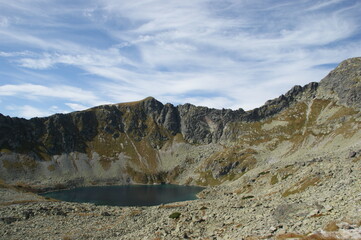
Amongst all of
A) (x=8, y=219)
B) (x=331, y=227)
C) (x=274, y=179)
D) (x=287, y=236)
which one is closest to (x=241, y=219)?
(x=287, y=236)

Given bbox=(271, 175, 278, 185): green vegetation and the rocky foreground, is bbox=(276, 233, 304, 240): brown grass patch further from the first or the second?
bbox=(271, 175, 278, 185): green vegetation

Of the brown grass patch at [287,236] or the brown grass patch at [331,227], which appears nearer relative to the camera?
the brown grass patch at [331,227]

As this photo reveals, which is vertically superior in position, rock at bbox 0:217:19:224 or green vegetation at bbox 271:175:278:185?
green vegetation at bbox 271:175:278:185

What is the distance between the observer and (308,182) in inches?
2291

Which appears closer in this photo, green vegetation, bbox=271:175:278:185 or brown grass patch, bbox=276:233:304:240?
brown grass patch, bbox=276:233:304:240

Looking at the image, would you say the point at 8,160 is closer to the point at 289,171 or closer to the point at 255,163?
the point at 255,163

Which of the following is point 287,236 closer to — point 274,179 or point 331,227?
point 331,227

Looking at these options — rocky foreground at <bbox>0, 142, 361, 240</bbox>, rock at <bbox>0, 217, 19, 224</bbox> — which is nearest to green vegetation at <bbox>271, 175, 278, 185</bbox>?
rocky foreground at <bbox>0, 142, 361, 240</bbox>

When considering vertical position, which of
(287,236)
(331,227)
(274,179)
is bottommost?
(274,179)

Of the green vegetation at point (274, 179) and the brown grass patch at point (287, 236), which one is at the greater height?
the brown grass patch at point (287, 236)

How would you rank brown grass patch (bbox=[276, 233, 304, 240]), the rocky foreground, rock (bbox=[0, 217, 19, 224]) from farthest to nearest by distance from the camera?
rock (bbox=[0, 217, 19, 224])
the rocky foreground
brown grass patch (bbox=[276, 233, 304, 240])

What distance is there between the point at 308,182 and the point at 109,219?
44.7 metres

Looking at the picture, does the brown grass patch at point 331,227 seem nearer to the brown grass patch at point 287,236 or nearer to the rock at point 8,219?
the brown grass patch at point 287,236

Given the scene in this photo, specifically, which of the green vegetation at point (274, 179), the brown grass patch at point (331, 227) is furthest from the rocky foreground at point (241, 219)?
the green vegetation at point (274, 179)
